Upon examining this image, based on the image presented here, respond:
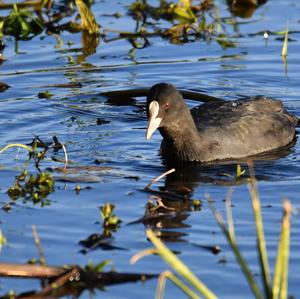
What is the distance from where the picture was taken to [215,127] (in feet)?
27.6

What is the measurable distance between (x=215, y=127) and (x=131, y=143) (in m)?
0.78

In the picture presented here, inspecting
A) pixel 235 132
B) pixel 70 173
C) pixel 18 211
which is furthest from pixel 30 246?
pixel 235 132

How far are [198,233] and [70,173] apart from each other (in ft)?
5.46

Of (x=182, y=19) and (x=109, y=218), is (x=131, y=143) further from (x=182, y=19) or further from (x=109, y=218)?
(x=182, y=19)

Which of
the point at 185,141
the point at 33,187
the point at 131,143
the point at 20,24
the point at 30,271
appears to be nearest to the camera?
the point at 30,271

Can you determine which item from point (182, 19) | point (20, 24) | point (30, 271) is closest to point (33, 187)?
point (30, 271)

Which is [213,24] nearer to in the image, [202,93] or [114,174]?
[202,93]

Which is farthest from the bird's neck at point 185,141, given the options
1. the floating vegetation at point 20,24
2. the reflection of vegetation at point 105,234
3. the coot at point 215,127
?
the floating vegetation at point 20,24

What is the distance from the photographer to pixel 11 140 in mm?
8547

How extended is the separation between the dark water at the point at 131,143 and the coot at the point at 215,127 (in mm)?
250

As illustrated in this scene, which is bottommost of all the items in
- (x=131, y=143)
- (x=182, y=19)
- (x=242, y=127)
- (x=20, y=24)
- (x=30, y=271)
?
(x=131, y=143)

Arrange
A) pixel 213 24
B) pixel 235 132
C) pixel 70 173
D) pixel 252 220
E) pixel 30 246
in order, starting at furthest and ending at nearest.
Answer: pixel 213 24
pixel 235 132
pixel 70 173
pixel 252 220
pixel 30 246

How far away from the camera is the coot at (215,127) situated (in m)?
7.93

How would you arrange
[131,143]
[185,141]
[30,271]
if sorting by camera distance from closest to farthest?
1. [30,271]
2. [185,141]
3. [131,143]
